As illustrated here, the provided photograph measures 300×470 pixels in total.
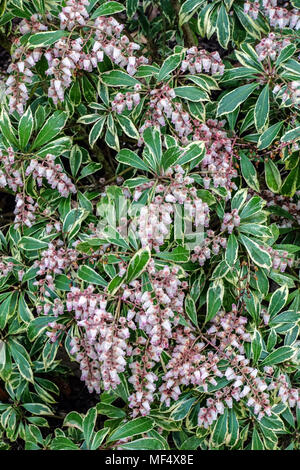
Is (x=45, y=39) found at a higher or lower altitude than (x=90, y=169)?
higher

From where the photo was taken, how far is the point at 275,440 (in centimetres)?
174

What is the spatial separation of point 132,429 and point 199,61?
1179 millimetres

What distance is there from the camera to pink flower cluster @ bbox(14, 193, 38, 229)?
5.71 ft

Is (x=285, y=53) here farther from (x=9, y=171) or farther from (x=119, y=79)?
(x=9, y=171)

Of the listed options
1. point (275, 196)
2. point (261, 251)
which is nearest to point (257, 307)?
point (261, 251)

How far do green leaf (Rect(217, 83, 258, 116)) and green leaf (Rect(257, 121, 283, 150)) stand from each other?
0.44 ft

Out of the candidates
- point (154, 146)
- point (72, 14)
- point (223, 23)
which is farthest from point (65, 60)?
point (223, 23)

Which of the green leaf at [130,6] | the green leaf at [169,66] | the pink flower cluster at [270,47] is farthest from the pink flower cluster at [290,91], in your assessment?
the green leaf at [130,6]

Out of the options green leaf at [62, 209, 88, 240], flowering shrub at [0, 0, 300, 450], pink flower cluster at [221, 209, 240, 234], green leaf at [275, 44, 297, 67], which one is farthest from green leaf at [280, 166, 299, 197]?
green leaf at [62, 209, 88, 240]

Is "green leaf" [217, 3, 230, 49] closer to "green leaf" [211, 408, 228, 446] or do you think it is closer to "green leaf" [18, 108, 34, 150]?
"green leaf" [18, 108, 34, 150]

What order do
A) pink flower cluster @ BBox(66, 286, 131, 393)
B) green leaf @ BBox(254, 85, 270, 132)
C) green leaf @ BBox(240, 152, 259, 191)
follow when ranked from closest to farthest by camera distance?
pink flower cluster @ BBox(66, 286, 131, 393) → green leaf @ BBox(254, 85, 270, 132) → green leaf @ BBox(240, 152, 259, 191)

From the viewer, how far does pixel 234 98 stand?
1808mm

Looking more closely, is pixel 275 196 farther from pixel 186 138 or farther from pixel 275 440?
pixel 275 440

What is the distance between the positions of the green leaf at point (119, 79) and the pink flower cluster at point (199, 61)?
18 cm
